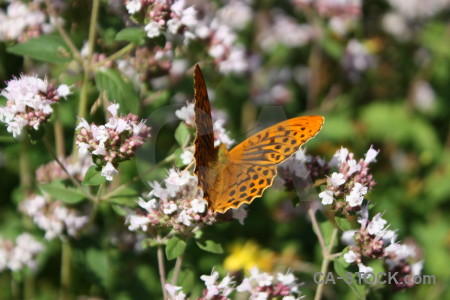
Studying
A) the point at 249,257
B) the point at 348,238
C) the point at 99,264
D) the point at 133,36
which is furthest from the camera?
the point at 249,257

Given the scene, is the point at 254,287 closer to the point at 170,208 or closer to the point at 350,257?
the point at 350,257

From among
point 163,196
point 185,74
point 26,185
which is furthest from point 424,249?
point 26,185

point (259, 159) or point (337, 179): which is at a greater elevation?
point (259, 159)

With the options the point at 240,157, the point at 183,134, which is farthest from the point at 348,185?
the point at 183,134

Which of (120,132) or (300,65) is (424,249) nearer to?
(300,65)

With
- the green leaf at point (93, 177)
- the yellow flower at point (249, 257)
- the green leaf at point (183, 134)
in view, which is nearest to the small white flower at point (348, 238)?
the green leaf at point (183, 134)

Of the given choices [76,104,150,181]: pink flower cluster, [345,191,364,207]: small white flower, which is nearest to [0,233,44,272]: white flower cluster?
[76,104,150,181]: pink flower cluster
